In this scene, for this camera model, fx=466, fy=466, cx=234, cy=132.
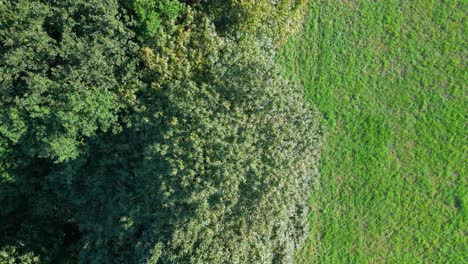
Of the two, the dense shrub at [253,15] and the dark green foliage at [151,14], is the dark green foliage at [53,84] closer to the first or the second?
the dark green foliage at [151,14]

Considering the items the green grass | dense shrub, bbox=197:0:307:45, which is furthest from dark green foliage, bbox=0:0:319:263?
the green grass

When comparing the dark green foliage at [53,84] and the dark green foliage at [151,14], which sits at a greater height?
the dark green foliage at [151,14]

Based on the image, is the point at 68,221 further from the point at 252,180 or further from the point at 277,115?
the point at 277,115

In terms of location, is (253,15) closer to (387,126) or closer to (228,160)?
(228,160)

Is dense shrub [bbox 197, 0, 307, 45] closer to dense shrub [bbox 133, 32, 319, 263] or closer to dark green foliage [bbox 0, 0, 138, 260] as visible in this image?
dense shrub [bbox 133, 32, 319, 263]

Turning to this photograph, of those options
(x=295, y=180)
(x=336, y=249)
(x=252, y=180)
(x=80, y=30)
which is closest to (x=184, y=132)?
(x=252, y=180)

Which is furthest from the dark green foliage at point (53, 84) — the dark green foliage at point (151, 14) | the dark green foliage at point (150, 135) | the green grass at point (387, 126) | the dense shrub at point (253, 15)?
the green grass at point (387, 126)
